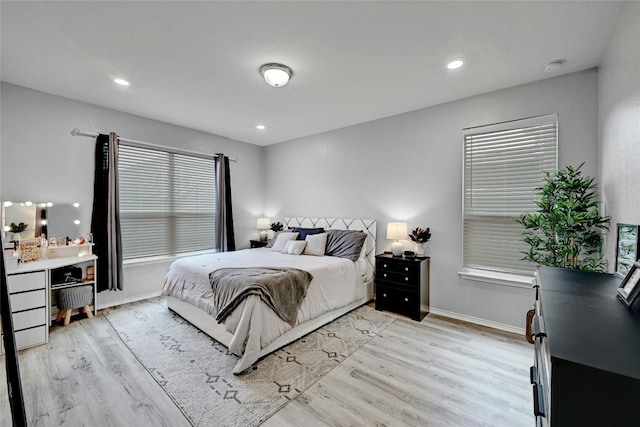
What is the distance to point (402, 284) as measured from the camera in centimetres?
349

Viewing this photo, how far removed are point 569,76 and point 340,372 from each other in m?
3.69

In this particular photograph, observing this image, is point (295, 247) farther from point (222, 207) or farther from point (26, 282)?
point (26, 282)

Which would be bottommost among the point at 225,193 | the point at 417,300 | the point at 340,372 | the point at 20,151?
the point at 340,372

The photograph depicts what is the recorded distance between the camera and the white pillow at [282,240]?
442cm

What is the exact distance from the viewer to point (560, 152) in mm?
2795

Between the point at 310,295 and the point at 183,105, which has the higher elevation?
the point at 183,105

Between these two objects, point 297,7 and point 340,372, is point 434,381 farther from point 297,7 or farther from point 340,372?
point 297,7

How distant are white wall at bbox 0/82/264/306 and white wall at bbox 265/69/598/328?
266 centimetres

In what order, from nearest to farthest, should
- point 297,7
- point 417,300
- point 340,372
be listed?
point 297,7 < point 340,372 < point 417,300

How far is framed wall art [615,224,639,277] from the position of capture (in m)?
1.62

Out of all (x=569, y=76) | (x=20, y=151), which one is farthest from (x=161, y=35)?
(x=569, y=76)

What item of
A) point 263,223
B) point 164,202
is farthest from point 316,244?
point 164,202

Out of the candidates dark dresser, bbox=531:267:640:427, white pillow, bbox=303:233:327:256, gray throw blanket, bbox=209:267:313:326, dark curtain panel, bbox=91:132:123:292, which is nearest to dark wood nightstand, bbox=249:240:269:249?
white pillow, bbox=303:233:327:256

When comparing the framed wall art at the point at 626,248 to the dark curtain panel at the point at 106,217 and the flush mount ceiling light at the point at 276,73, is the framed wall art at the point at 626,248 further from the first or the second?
the dark curtain panel at the point at 106,217
